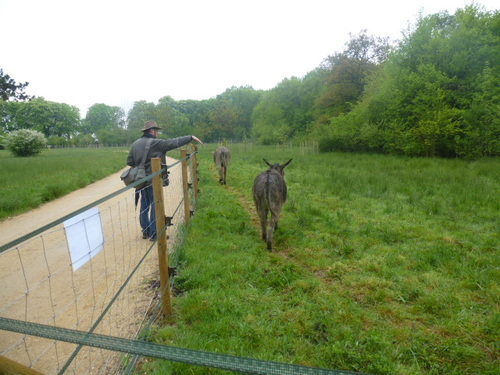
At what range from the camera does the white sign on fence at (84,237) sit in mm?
2260

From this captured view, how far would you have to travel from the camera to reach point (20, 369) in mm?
993

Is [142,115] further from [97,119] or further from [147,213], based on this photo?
[97,119]

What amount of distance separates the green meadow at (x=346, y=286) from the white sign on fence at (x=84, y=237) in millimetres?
1120

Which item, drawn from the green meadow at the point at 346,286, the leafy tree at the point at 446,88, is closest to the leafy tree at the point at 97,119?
the leafy tree at the point at 446,88

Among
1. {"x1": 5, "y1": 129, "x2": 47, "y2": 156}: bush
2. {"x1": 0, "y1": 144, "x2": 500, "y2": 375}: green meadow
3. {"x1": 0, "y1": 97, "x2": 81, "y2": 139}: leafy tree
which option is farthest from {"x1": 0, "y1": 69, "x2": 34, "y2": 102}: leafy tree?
{"x1": 0, "y1": 97, "x2": 81, "y2": 139}: leafy tree

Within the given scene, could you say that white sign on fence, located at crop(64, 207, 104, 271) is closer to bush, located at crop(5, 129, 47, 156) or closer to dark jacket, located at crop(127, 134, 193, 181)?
dark jacket, located at crop(127, 134, 193, 181)

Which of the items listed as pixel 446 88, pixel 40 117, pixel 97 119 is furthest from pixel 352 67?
pixel 97 119

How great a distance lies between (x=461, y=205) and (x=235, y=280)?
649 cm

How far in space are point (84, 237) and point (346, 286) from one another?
10.9 ft

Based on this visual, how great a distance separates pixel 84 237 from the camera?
2.44 meters

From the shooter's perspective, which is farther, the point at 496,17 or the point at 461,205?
the point at 496,17

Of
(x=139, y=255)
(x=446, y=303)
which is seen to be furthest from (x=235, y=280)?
(x=446, y=303)

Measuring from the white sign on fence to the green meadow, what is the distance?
44.1 inches

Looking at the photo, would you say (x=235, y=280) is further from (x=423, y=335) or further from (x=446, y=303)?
(x=446, y=303)
